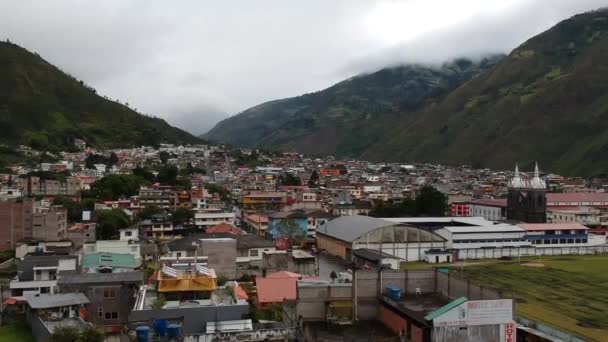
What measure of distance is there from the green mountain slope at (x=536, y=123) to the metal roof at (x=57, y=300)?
113 meters

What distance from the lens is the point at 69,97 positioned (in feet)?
495

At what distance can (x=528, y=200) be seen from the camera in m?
64.4

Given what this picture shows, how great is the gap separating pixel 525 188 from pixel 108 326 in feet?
169

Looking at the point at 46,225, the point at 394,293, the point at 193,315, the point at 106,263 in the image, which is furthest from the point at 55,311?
the point at 46,225

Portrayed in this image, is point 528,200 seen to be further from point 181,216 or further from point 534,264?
point 181,216

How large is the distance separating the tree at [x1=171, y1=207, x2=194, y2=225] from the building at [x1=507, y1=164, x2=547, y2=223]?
33999 millimetres

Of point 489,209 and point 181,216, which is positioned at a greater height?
point 181,216

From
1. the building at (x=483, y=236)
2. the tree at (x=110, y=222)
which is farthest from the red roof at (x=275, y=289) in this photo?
the building at (x=483, y=236)

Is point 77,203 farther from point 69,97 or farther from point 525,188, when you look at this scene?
point 69,97

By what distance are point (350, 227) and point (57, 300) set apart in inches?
1155

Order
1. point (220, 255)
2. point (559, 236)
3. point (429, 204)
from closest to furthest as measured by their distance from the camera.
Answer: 1. point (220, 255)
2. point (559, 236)
3. point (429, 204)

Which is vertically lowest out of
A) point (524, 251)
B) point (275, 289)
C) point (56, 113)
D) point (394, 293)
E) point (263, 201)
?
point (524, 251)

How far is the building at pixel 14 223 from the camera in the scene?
43375 mm

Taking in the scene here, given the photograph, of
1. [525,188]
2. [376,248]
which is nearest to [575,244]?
[525,188]
